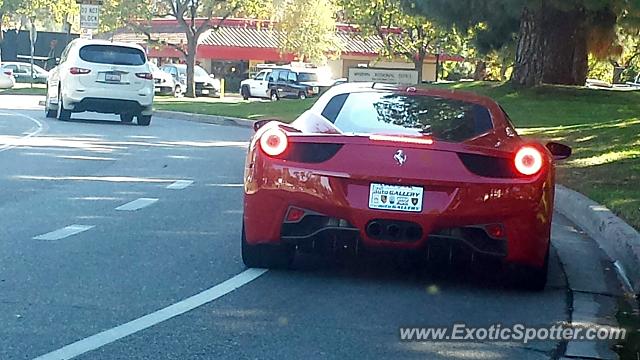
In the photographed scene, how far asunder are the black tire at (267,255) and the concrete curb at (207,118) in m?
20.0

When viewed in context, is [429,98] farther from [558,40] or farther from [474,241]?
[558,40]

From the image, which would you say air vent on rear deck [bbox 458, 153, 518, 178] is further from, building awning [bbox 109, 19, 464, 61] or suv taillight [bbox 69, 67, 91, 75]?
building awning [bbox 109, 19, 464, 61]

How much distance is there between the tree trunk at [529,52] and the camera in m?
27.5

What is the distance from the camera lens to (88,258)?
848cm

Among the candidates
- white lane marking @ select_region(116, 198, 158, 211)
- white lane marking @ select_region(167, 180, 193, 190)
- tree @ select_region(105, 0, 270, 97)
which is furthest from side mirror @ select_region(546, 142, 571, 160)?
tree @ select_region(105, 0, 270, 97)

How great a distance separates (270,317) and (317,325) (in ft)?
1.01

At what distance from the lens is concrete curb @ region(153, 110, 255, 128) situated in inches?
1132

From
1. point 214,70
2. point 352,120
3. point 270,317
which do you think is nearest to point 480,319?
point 270,317

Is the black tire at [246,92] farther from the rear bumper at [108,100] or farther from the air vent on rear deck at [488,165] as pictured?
the air vent on rear deck at [488,165]

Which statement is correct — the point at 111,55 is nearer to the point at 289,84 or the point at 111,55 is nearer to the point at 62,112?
the point at 62,112

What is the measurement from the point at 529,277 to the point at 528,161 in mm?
783

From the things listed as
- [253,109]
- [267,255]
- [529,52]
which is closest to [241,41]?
[253,109]

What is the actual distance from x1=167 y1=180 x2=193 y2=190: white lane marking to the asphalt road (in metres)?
0.52

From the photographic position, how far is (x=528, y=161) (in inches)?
301
